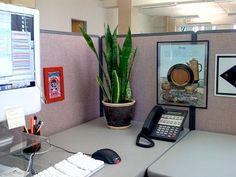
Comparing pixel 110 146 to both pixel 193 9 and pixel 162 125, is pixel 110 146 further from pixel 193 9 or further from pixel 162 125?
pixel 193 9

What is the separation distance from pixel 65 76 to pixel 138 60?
0.38m

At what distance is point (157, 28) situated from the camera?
9789 millimetres

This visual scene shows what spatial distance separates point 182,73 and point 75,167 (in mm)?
703

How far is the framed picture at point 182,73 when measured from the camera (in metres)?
1.25

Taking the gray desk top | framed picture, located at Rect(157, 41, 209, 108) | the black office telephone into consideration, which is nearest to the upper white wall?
framed picture, located at Rect(157, 41, 209, 108)

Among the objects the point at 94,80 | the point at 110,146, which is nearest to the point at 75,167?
the point at 110,146

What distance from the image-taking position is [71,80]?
1.33m

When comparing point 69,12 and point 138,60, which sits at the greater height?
point 69,12

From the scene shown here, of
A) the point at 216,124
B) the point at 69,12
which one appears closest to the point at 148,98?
the point at 216,124

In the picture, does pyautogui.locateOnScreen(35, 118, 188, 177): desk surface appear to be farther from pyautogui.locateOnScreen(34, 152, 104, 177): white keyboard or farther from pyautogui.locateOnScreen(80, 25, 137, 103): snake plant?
pyautogui.locateOnScreen(80, 25, 137, 103): snake plant

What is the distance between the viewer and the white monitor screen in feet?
2.59

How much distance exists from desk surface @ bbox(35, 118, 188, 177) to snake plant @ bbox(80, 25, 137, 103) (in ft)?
0.53

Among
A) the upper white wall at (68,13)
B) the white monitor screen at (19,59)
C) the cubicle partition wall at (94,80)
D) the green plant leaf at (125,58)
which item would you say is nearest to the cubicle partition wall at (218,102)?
the cubicle partition wall at (94,80)

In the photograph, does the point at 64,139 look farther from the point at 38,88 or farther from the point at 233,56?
the point at 233,56
